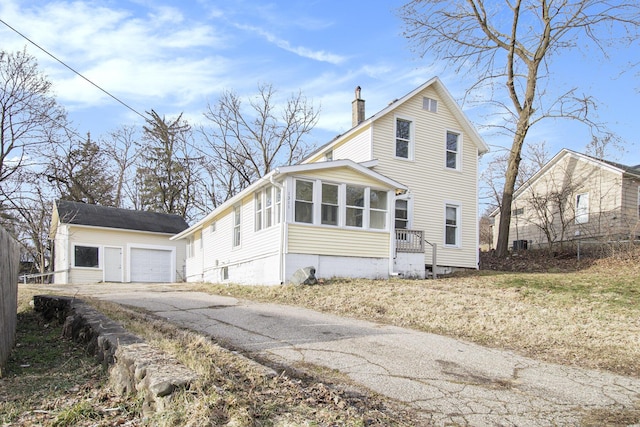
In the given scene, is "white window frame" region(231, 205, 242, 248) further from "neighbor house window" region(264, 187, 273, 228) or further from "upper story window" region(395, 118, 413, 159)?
"upper story window" region(395, 118, 413, 159)

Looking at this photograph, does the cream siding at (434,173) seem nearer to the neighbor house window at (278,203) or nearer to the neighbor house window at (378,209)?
the neighbor house window at (378,209)

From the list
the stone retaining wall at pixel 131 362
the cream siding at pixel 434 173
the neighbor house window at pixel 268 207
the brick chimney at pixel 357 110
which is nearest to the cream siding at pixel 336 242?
the neighbor house window at pixel 268 207

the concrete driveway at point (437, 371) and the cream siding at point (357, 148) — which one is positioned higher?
the cream siding at point (357, 148)

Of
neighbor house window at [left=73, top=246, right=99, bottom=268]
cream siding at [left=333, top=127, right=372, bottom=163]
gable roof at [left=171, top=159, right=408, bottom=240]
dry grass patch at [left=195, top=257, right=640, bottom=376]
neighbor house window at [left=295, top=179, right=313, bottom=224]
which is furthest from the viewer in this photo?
neighbor house window at [left=73, top=246, right=99, bottom=268]

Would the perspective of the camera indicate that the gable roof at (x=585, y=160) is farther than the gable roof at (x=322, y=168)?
Yes

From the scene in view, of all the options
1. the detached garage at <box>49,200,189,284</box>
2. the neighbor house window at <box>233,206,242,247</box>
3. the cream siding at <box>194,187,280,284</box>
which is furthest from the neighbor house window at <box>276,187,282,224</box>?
the detached garage at <box>49,200,189,284</box>

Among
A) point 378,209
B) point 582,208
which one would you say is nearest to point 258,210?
point 378,209

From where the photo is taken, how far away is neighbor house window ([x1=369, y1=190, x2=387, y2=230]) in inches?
577

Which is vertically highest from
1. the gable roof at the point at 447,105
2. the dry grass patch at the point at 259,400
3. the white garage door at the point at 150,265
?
the gable roof at the point at 447,105

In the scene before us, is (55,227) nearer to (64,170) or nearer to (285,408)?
(64,170)

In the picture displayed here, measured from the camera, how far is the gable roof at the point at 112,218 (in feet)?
74.9

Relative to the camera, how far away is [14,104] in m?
24.3

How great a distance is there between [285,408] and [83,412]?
1.62 m

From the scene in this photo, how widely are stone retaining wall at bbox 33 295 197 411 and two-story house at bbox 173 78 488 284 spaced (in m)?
7.23
